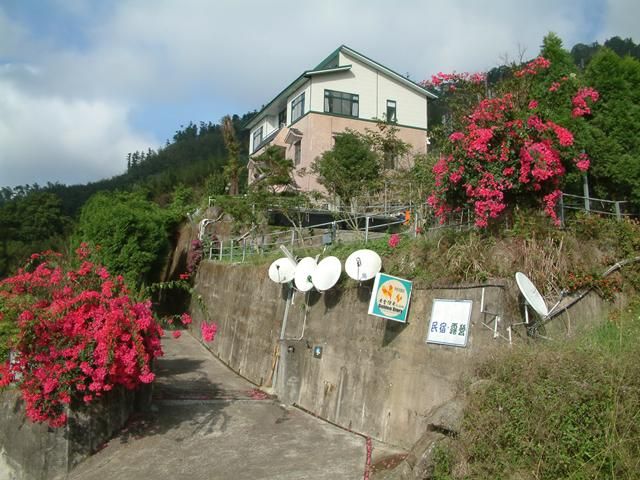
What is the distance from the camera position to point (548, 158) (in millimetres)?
8258

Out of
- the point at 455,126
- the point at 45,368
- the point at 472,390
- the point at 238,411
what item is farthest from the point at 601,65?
the point at 45,368

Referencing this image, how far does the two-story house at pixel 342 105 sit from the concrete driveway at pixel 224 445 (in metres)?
17.2

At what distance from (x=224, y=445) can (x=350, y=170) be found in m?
15.9

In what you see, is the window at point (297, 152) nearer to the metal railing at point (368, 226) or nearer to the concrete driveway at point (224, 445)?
Answer: the metal railing at point (368, 226)

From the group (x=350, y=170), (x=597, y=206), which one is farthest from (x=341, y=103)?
(x=597, y=206)

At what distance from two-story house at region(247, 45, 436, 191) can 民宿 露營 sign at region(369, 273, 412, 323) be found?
61.1ft

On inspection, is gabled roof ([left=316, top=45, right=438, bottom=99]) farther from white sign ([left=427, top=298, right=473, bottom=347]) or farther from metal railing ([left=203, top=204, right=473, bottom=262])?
white sign ([left=427, top=298, right=473, bottom=347])

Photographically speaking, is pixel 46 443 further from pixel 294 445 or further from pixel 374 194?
pixel 374 194

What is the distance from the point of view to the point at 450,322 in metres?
8.42

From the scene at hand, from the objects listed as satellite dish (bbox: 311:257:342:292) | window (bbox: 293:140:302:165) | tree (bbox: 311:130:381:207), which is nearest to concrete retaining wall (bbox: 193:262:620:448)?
satellite dish (bbox: 311:257:342:292)

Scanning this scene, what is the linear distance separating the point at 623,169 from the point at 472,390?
7.94m

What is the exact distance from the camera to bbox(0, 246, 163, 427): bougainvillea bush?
27.8 ft

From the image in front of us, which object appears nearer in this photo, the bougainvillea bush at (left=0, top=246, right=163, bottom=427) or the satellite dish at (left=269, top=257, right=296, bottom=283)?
the bougainvillea bush at (left=0, top=246, right=163, bottom=427)

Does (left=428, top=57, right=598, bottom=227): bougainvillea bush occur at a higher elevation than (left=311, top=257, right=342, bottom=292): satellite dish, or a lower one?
higher
